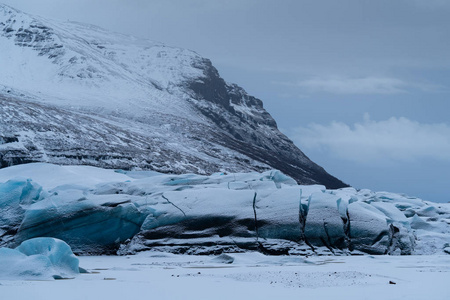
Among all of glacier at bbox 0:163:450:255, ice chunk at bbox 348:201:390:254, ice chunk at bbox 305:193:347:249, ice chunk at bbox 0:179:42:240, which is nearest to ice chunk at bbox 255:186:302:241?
glacier at bbox 0:163:450:255

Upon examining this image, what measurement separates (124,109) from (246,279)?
6402 cm

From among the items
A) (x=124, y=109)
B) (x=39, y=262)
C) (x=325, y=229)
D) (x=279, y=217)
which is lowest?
(x=39, y=262)

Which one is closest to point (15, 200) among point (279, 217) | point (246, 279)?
point (279, 217)

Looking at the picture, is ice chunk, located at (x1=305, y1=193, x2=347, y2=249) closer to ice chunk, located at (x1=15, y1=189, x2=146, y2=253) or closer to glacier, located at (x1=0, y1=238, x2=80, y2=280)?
ice chunk, located at (x1=15, y1=189, x2=146, y2=253)

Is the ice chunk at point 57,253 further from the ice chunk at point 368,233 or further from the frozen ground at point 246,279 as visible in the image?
the ice chunk at point 368,233

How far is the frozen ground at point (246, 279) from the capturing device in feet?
29.3

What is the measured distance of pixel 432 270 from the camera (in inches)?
520

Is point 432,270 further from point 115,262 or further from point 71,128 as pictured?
point 71,128

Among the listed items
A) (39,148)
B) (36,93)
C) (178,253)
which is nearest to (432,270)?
(178,253)

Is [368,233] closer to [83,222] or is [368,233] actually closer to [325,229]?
[325,229]

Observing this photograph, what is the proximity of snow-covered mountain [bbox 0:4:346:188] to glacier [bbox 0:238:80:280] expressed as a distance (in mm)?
28564

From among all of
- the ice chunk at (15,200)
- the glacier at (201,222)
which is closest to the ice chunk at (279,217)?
the glacier at (201,222)

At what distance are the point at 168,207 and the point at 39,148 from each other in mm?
26881

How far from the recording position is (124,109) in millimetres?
73188
